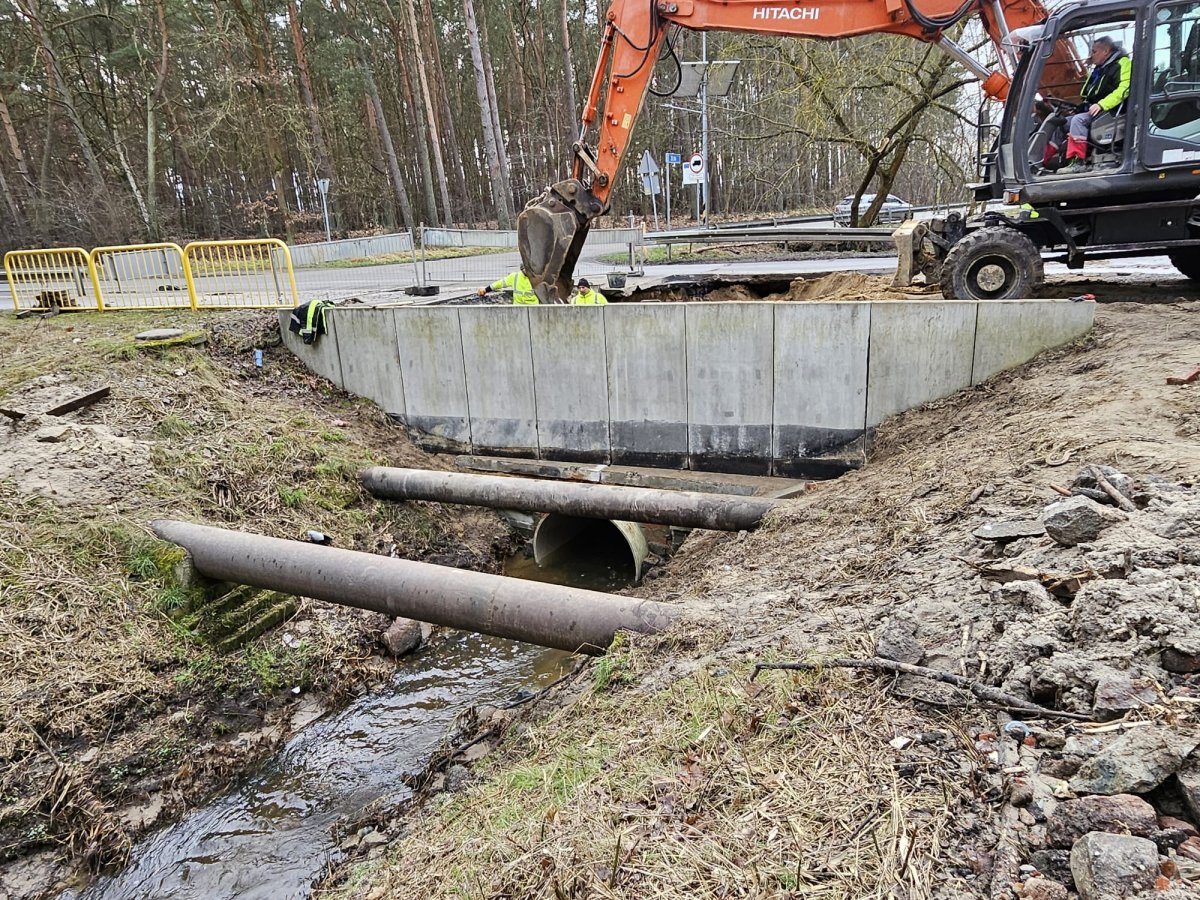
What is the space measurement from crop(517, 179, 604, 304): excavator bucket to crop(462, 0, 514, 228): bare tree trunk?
1410 cm

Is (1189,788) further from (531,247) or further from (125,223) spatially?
(125,223)

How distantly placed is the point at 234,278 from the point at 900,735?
11.7 m

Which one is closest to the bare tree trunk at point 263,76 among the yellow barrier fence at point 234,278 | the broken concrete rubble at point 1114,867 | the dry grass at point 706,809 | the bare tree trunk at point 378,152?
the bare tree trunk at point 378,152

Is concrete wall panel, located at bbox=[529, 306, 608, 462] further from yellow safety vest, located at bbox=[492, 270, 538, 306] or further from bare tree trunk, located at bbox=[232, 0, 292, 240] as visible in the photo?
bare tree trunk, located at bbox=[232, 0, 292, 240]

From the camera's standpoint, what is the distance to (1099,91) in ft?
22.0

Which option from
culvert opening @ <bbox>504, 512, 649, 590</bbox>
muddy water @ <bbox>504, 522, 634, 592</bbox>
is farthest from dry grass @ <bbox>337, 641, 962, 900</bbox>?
muddy water @ <bbox>504, 522, 634, 592</bbox>

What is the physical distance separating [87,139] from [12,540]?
2181cm

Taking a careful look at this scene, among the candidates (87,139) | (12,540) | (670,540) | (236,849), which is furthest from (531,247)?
(87,139)

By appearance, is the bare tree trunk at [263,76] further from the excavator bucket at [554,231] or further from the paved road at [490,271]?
the excavator bucket at [554,231]

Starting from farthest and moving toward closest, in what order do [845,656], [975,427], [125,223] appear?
[125,223] < [975,427] < [845,656]

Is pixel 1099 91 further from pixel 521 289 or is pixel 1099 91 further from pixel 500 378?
pixel 500 378

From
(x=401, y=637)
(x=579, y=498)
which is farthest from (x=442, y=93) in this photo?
(x=401, y=637)

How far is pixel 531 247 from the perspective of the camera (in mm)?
8633

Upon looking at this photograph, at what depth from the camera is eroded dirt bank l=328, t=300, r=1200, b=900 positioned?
6.32ft
